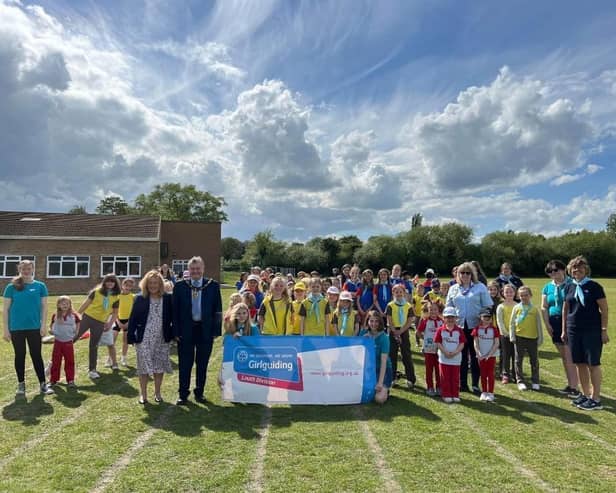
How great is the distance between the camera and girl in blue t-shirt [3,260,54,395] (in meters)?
6.00

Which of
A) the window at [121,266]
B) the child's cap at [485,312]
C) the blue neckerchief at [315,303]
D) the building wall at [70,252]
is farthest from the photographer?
the window at [121,266]

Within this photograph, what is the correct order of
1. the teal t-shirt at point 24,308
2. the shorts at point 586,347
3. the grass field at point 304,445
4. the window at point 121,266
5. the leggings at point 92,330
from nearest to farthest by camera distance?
the grass field at point 304,445, the shorts at point 586,347, the teal t-shirt at point 24,308, the leggings at point 92,330, the window at point 121,266

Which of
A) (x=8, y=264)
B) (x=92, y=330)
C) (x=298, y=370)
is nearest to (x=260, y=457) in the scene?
(x=298, y=370)

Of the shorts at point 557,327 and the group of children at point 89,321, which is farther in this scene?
the group of children at point 89,321

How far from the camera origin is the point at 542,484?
3551 mm

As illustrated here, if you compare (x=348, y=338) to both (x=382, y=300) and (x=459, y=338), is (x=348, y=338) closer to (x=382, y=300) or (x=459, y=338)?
(x=459, y=338)

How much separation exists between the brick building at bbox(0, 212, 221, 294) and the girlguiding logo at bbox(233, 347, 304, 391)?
28684mm

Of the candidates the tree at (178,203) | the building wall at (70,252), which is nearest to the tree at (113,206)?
the tree at (178,203)

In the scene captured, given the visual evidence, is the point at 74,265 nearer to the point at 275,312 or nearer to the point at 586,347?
the point at 275,312

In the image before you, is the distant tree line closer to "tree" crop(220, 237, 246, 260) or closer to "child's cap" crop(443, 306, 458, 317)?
"tree" crop(220, 237, 246, 260)

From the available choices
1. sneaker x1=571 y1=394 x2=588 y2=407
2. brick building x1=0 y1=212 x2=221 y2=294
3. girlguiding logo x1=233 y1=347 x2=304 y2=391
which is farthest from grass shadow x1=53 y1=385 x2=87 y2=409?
brick building x1=0 y1=212 x2=221 y2=294

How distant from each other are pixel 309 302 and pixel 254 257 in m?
62.0

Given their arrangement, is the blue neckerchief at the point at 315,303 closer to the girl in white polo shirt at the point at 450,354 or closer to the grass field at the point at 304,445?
the grass field at the point at 304,445

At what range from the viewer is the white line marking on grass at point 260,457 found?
11.4 feet
